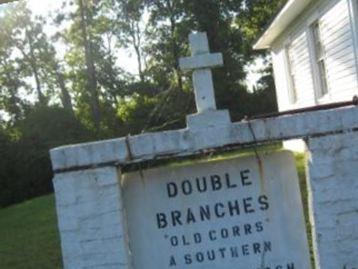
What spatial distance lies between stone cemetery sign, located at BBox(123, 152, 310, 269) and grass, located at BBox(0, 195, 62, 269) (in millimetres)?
5553

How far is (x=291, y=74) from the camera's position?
2164cm

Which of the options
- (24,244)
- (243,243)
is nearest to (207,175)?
(243,243)

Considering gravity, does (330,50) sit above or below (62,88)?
below

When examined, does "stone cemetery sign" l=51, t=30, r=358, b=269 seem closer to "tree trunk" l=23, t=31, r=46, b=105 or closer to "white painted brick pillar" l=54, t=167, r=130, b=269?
"white painted brick pillar" l=54, t=167, r=130, b=269

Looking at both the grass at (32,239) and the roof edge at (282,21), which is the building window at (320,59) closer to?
the roof edge at (282,21)

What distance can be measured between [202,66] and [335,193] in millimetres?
985

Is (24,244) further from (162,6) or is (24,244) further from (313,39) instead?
(162,6)

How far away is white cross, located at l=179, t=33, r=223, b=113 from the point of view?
13.5 ft

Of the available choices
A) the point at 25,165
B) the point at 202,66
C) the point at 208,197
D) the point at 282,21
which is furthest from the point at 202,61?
the point at 25,165

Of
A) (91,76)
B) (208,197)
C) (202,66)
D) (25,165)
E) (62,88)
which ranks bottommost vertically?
(25,165)

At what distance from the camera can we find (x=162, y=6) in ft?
149

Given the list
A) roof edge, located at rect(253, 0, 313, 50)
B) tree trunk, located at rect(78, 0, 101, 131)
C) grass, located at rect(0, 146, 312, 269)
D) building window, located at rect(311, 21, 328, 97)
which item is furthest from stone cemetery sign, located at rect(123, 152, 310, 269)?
tree trunk, located at rect(78, 0, 101, 131)

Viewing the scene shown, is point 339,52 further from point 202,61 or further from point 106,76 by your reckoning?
point 106,76

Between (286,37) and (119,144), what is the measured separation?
17.4 m
